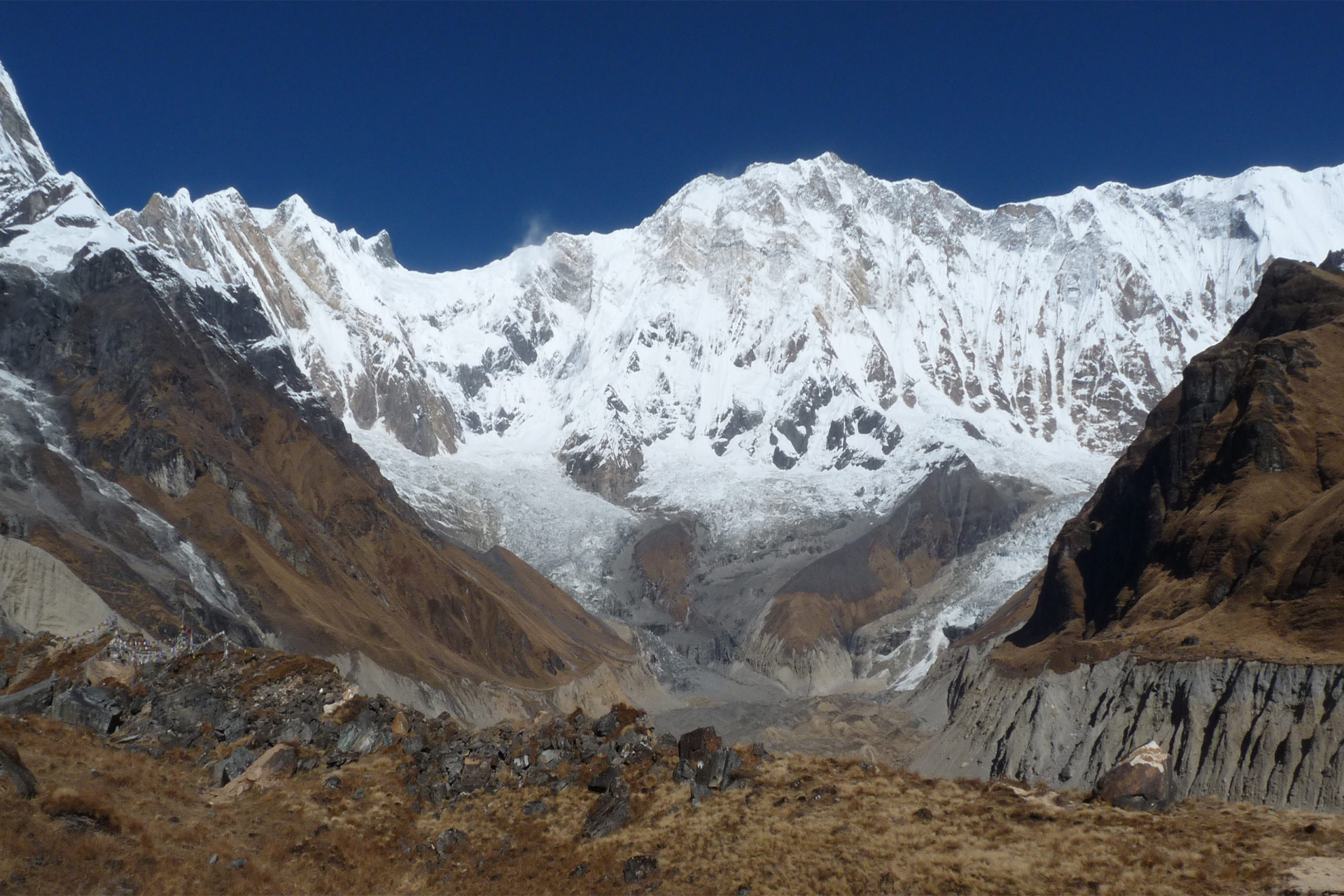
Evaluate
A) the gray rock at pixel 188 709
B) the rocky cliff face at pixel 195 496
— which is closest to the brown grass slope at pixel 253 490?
the rocky cliff face at pixel 195 496

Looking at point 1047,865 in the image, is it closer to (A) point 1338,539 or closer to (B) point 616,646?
(A) point 1338,539

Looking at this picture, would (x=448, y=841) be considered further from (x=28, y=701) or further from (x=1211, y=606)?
(x=1211, y=606)

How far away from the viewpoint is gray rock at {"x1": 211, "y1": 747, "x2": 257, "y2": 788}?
3000cm

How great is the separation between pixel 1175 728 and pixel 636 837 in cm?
4834

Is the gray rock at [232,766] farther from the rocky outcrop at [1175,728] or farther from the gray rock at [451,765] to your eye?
the rocky outcrop at [1175,728]

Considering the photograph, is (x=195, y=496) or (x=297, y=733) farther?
(x=195, y=496)

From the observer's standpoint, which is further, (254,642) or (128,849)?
(254,642)

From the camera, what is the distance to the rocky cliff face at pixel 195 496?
95375mm

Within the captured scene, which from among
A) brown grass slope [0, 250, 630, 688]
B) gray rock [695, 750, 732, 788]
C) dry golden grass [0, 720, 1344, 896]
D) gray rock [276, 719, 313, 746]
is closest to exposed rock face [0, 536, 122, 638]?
brown grass slope [0, 250, 630, 688]

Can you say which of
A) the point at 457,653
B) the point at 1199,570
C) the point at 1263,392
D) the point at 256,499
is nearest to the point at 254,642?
the point at 256,499

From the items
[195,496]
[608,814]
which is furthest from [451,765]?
[195,496]

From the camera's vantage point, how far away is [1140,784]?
27.1 m

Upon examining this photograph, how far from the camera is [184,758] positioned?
3116 centimetres

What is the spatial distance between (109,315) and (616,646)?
103410mm
